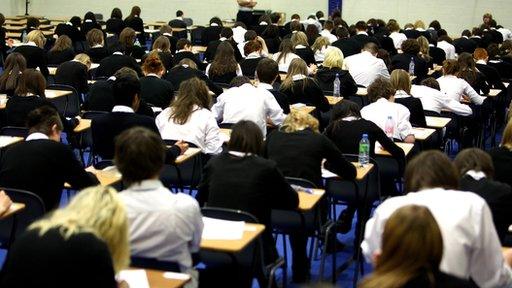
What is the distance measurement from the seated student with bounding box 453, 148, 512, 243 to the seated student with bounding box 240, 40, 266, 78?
7.01 metres

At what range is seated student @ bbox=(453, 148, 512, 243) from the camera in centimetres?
477

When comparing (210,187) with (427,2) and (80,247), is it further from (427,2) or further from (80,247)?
(427,2)

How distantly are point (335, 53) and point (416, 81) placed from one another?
2.49m

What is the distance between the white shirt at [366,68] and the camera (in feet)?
38.3

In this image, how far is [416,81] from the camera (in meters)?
12.4

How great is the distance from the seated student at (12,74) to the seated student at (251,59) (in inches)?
142

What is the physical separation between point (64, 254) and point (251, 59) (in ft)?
28.8

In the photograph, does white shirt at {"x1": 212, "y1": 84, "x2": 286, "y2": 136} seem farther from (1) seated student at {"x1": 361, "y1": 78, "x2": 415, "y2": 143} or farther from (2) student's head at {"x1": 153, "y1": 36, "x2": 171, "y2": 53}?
(2) student's head at {"x1": 153, "y1": 36, "x2": 171, "y2": 53}

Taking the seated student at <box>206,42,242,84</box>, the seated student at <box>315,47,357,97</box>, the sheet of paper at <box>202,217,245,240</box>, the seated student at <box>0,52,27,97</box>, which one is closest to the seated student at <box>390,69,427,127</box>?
the seated student at <box>315,47,357,97</box>

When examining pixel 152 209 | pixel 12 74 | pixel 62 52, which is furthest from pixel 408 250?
pixel 62 52

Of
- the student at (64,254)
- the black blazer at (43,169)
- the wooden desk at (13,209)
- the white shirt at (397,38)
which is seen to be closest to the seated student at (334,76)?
the black blazer at (43,169)

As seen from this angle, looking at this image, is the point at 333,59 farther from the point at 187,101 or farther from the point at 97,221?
the point at 97,221

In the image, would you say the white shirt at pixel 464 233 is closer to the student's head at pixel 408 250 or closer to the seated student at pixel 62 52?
the student's head at pixel 408 250

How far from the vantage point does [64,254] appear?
323 cm
